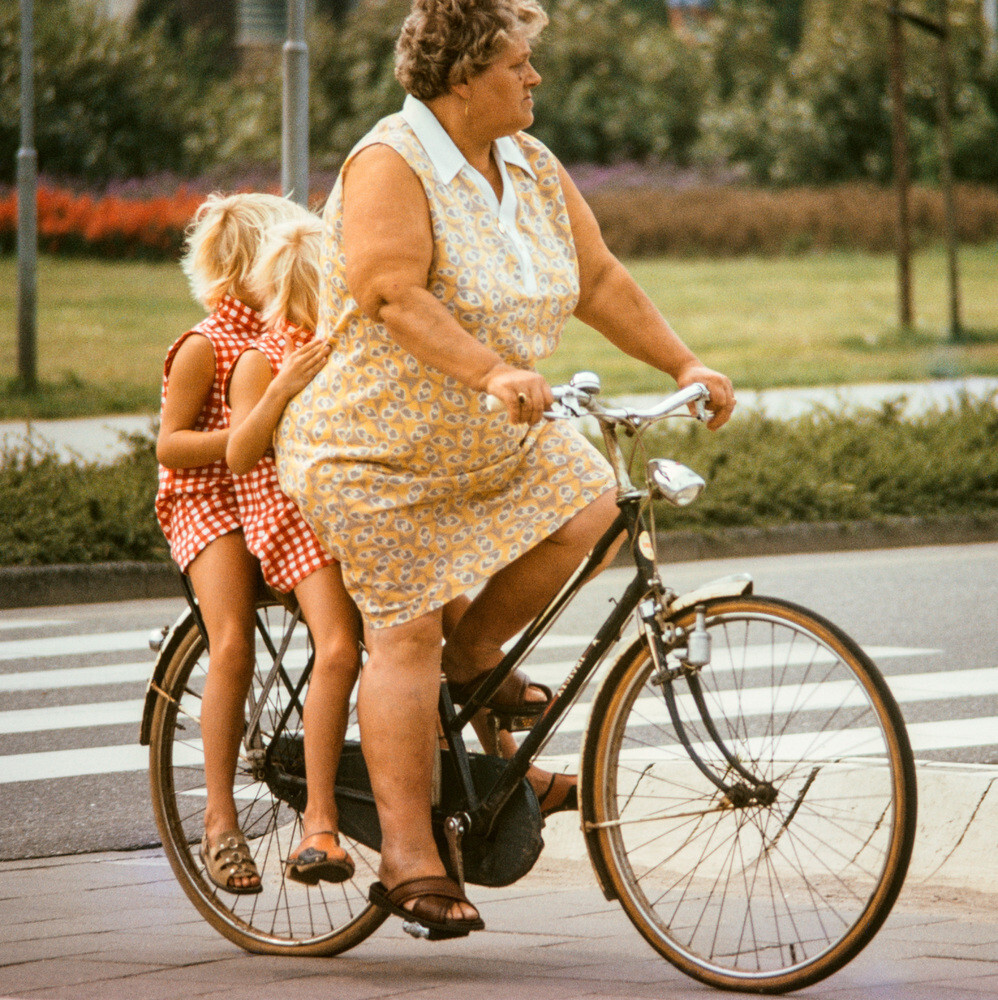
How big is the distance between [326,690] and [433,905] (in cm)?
46

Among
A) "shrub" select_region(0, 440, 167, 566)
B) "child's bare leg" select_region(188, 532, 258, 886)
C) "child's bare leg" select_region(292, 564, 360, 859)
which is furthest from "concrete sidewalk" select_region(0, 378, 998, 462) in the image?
"child's bare leg" select_region(292, 564, 360, 859)

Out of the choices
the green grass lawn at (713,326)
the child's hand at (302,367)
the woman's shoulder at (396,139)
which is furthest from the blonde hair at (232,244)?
the green grass lawn at (713,326)

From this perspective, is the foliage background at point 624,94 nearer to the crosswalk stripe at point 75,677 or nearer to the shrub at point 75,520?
the shrub at point 75,520

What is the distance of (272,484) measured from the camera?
12.3ft

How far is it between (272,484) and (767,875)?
1.24 m

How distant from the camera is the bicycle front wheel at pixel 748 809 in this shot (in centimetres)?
314

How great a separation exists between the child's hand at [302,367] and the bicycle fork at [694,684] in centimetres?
78

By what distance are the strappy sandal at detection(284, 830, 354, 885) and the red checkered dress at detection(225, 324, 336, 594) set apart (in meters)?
0.52

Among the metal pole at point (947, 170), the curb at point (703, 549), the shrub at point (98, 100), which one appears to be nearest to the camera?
the curb at point (703, 549)

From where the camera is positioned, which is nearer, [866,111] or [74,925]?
[74,925]

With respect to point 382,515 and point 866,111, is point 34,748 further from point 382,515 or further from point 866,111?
point 866,111

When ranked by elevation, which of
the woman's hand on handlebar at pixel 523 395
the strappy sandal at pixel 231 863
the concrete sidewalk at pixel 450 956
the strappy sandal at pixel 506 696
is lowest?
the concrete sidewalk at pixel 450 956

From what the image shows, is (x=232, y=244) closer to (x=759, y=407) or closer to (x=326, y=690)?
(x=326, y=690)

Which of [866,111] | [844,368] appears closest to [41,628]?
[844,368]
